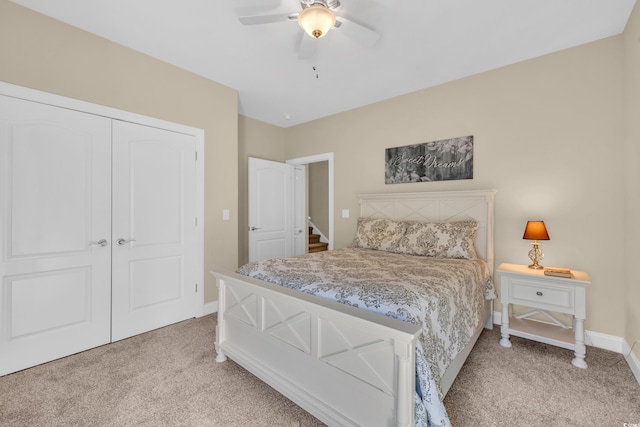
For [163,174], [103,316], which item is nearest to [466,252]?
[163,174]

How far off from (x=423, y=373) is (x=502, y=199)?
2.32 metres

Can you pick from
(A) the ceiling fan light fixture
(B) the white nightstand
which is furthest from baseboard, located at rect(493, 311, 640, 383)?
(A) the ceiling fan light fixture

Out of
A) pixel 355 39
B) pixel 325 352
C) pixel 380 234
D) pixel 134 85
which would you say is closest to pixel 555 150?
pixel 380 234

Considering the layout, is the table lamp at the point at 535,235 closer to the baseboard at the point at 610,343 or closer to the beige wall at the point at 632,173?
the beige wall at the point at 632,173

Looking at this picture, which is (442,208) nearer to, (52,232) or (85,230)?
(85,230)

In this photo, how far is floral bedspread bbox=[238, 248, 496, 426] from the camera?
4.24ft

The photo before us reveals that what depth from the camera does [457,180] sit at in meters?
3.12

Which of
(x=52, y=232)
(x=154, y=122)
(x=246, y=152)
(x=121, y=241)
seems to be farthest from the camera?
(x=246, y=152)

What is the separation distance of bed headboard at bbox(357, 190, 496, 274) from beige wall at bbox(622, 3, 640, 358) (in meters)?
0.95

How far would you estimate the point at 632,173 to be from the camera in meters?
2.10

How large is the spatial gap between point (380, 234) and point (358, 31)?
6.62ft

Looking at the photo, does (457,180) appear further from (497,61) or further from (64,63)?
(64,63)

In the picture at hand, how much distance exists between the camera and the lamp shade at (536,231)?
2.38 metres

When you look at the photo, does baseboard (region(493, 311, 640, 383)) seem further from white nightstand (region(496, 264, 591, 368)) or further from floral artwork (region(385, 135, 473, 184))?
floral artwork (region(385, 135, 473, 184))
